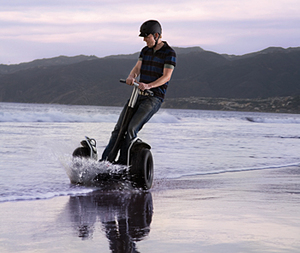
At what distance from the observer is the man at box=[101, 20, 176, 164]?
5.85 metres

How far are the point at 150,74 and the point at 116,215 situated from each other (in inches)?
90.4

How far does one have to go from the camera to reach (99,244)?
319 centimetres

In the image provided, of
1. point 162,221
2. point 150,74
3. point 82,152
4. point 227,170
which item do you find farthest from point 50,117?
point 162,221

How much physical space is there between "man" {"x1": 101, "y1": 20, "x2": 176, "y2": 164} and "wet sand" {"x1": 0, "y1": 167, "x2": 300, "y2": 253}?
0.73m

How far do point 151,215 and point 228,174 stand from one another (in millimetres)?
3678

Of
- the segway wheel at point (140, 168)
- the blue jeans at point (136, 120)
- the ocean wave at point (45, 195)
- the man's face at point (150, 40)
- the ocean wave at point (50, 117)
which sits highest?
the man's face at point (150, 40)

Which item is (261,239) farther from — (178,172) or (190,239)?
(178,172)

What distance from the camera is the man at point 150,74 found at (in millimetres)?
5852

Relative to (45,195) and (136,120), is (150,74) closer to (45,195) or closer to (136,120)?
(136,120)

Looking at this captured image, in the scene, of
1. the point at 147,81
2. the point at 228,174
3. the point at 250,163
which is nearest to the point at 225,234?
the point at 147,81

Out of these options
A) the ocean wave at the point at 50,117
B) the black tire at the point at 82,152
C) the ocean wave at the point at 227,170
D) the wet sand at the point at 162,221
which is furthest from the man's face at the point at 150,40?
the ocean wave at the point at 50,117

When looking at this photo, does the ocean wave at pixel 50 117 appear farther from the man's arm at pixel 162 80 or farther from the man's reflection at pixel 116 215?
the man's reflection at pixel 116 215

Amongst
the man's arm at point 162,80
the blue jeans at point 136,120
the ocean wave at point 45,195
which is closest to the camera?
the ocean wave at point 45,195

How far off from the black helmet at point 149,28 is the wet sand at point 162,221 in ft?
6.53
